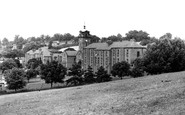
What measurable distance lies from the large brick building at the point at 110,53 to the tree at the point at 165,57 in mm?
12768

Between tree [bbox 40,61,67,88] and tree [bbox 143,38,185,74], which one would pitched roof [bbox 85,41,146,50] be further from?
tree [bbox 40,61,67,88]

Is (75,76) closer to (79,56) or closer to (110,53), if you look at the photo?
(110,53)

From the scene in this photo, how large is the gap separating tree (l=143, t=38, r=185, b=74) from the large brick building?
503 inches

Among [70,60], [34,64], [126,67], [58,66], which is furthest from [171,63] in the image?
[34,64]

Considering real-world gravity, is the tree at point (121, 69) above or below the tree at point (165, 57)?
below

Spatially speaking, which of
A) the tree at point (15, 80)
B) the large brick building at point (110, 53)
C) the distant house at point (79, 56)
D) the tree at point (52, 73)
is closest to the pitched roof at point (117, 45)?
the large brick building at point (110, 53)

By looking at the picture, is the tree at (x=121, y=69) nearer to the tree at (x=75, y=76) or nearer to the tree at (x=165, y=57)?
the tree at (x=165, y=57)

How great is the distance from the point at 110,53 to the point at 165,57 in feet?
74.2

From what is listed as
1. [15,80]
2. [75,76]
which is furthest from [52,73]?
[15,80]

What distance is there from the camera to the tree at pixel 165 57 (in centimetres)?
4366

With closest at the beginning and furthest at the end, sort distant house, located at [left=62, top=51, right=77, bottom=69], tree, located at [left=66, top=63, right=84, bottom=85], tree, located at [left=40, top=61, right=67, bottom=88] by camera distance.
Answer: tree, located at [left=66, top=63, right=84, bottom=85] < tree, located at [left=40, top=61, right=67, bottom=88] < distant house, located at [left=62, top=51, right=77, bottom=69]

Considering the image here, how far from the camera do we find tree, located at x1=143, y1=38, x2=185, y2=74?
43.7 meters

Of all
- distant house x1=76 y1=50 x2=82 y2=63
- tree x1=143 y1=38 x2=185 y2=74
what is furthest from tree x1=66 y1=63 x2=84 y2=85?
distant house x1=76 y1=50 x2=82 y2=63

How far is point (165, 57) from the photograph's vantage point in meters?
44.6
